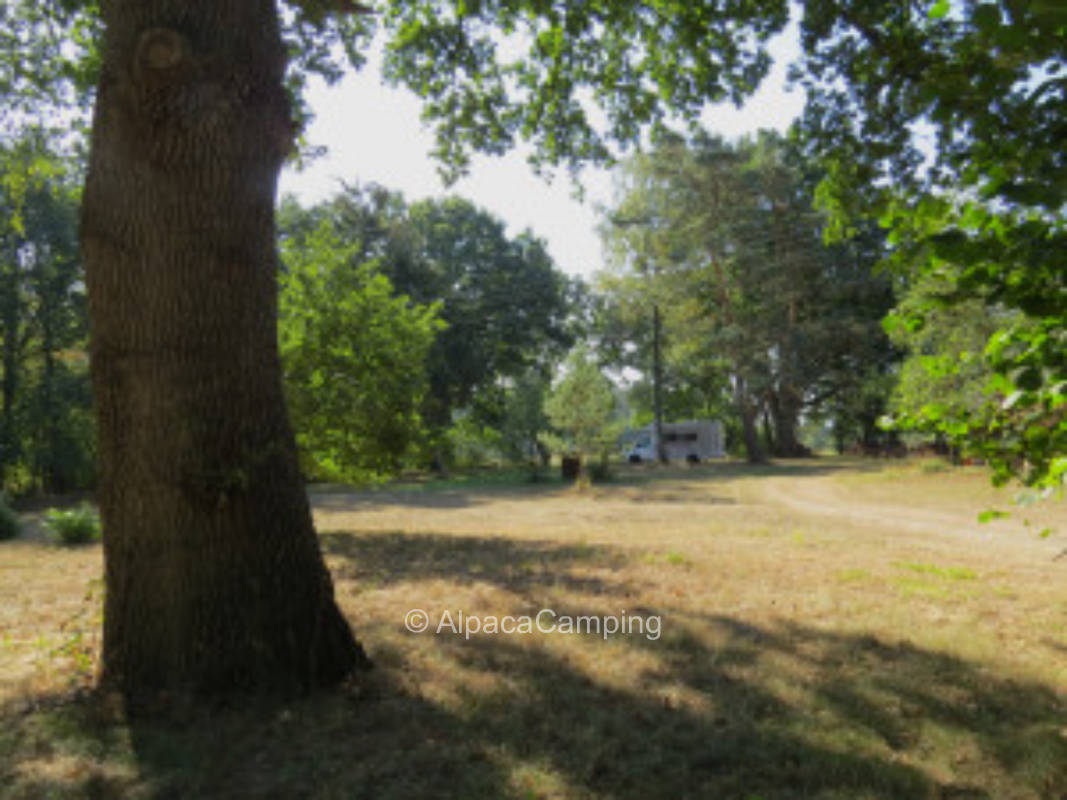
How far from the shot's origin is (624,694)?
3654 mm

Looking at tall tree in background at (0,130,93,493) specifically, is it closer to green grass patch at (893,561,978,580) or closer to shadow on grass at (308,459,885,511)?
shadow on grass at (308,459,885,511)

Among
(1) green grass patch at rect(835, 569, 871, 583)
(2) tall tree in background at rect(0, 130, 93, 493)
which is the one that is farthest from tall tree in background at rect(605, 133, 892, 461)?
(1) green grass patch at rect(835, 569, 871, 583)

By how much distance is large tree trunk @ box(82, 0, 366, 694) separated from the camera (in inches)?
137

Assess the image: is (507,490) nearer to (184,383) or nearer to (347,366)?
(347,366)

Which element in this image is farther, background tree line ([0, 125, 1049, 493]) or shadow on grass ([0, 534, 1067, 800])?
background tree line ([0, 125, 1049, 493])

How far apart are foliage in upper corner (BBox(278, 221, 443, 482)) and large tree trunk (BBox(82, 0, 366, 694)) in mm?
7242

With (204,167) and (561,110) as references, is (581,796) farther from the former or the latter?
(561,110)

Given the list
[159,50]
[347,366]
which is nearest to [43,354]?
[347,366]

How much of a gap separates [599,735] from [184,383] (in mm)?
2792

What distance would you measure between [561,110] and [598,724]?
705cm

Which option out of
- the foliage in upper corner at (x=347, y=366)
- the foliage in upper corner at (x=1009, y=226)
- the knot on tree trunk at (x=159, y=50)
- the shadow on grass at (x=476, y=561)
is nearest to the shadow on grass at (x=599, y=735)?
the foliage in upper corner at (x=1009, y=226)

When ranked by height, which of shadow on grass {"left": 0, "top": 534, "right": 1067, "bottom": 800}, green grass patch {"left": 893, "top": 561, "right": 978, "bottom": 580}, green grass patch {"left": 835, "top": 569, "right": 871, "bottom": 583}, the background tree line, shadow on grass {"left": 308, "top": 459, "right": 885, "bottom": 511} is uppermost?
the background tree line

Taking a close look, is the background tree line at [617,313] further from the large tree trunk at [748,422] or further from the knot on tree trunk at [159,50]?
the knot on tree trunk at [159,50]

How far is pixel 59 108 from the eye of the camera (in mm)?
7781
